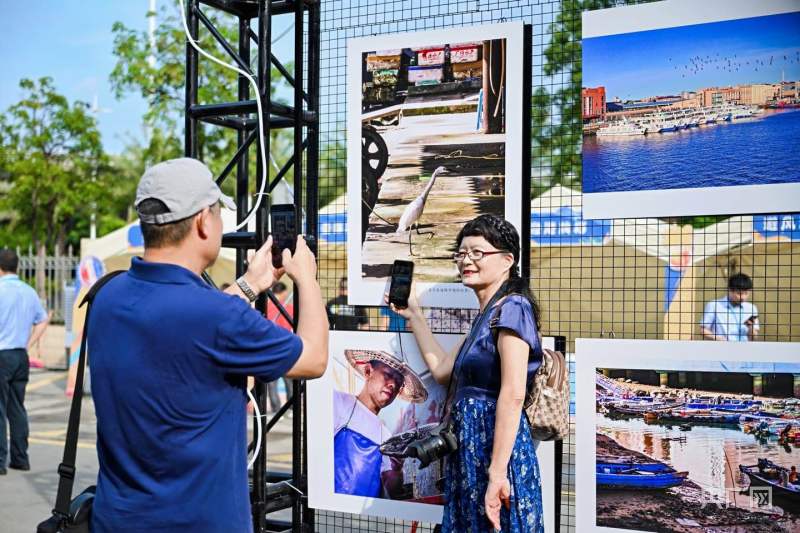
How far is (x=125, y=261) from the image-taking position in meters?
12.4

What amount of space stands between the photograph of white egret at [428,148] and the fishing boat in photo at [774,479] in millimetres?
1368

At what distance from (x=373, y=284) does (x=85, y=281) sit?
9.37 metres

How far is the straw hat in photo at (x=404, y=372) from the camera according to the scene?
3.84 m

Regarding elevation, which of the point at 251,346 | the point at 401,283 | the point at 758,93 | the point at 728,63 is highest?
the point at 728,63

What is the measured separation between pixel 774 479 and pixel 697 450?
30 cm

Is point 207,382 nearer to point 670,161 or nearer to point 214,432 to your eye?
point 214,432

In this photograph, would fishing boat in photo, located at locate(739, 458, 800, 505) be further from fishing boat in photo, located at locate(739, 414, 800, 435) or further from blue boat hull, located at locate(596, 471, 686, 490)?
blue boat hull, located at locate(596, 471, 686, 490)

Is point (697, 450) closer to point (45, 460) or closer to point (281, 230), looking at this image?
point (281, 230)

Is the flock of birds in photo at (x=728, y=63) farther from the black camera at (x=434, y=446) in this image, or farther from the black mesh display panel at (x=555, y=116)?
the black camera at (x=434, y=446)

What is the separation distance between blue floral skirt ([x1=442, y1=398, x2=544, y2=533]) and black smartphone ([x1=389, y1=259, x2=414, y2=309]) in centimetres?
65

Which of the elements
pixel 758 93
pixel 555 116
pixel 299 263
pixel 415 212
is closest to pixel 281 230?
pixel 299 263

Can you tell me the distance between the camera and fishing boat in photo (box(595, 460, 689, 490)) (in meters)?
3.40

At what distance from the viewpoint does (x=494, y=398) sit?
3213 mm

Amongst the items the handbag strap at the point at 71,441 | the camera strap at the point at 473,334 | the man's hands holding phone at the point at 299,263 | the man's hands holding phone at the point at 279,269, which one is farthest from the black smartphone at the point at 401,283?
the handbag strap at the point at 71,441
